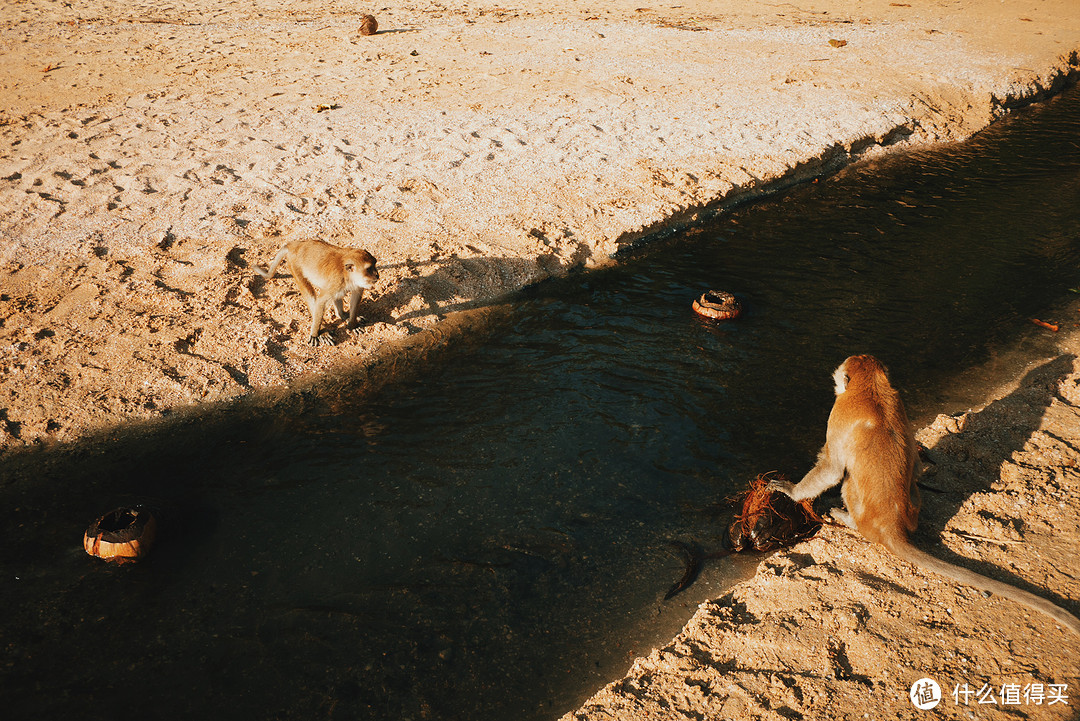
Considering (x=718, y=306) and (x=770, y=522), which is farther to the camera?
(x=718, y=306)

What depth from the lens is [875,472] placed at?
4910mm

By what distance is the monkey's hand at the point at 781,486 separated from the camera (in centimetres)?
543

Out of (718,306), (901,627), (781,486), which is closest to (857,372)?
(781,486)

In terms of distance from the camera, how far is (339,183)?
386 inches

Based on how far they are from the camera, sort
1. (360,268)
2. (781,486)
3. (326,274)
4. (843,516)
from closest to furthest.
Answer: (843,516) → (781,486) → (360,268) → (326,274)

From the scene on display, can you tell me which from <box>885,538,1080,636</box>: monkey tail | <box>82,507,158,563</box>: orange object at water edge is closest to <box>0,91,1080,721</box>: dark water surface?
<box>82,507,158,563</box>: orange object at water edge

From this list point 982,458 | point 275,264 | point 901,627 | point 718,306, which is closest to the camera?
point 901,627

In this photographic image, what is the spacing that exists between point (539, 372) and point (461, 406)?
1033 millimetres

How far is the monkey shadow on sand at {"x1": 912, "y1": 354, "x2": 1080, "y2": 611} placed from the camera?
502cm

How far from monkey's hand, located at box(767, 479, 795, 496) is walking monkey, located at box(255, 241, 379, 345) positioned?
14.3ft

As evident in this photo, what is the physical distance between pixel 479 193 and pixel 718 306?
404 cm

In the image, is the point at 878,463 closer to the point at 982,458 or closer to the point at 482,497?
the point at 982,458

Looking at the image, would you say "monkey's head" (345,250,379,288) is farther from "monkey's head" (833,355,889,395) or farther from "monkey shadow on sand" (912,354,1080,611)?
"monkey shadow on sand" (912,354,1080,611)

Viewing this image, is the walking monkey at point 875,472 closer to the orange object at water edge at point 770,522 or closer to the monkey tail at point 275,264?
the orange object at water edge at point 770,522
